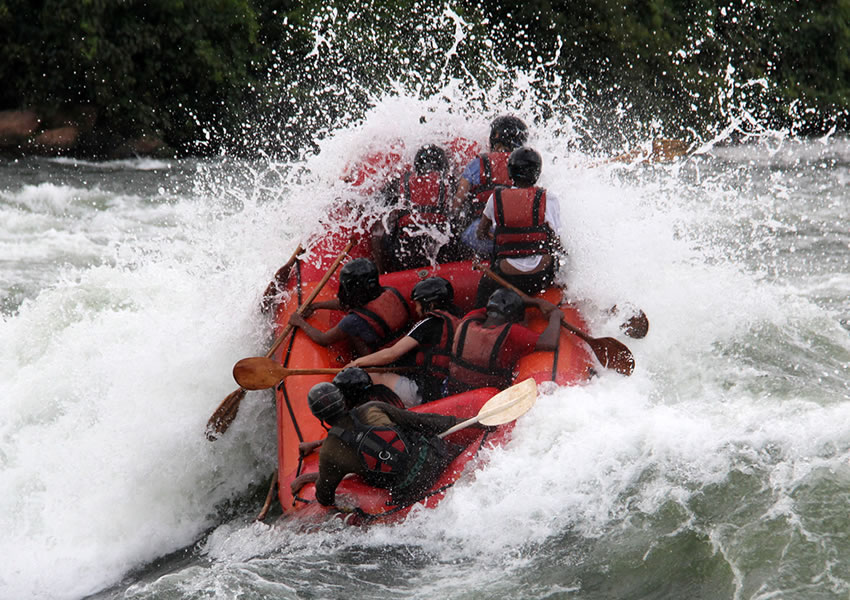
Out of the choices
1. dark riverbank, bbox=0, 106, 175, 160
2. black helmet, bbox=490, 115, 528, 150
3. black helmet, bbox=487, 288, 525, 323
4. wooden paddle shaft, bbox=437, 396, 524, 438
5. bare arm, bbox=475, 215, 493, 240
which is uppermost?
dark riverbank, bbox=0, 106, 175, 160

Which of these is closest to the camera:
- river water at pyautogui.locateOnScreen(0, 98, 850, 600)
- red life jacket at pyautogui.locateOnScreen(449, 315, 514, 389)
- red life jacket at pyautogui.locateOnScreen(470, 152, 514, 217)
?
river water at pyautogui.locateOnScreen(0, 98, 850, 600)

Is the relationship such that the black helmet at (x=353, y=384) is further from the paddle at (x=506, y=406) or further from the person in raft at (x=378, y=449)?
the paddle at (x=506, y=406)

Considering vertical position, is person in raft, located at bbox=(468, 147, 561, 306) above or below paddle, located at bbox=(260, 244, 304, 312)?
above

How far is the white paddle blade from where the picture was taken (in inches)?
153

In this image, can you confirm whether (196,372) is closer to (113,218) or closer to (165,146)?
(113,218)

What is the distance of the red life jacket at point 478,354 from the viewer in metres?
4.31

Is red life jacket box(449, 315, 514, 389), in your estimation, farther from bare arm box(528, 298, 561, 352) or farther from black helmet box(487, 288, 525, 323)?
bare arm box(528, 298, 561, 352)

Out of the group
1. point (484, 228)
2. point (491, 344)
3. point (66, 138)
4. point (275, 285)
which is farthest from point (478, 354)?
point (66, 138)

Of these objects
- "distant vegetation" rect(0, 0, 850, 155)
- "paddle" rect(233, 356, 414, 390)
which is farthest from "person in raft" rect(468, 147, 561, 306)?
"distant vegetation" rect(0, 0, 850, 155)

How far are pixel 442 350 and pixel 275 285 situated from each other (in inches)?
64.8

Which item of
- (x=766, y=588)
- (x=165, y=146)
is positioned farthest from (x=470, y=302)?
(x=165, y=146)

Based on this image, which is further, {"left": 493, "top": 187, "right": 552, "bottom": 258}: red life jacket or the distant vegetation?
the distant vegetation

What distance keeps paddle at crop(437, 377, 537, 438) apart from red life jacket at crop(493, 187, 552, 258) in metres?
1.04

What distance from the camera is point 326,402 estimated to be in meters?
3.73
